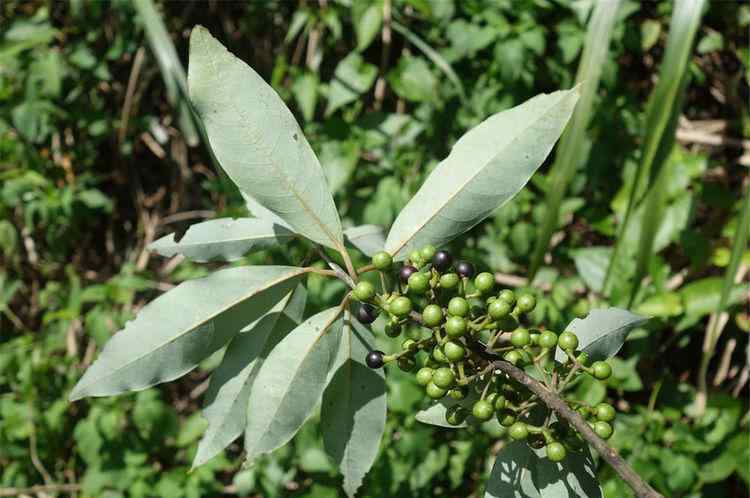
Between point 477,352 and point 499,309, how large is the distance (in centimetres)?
5

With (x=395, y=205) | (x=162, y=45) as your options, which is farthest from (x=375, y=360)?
(x=395, y=205)

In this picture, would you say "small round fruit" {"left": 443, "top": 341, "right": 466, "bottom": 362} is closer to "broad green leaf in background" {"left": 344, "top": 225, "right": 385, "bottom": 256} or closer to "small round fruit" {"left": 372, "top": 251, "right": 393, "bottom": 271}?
"small round fruit" {"left": 372, "top": 251, "right": 393, "bottom": 271}

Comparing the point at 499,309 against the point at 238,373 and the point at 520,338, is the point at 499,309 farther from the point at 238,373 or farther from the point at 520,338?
the point at 238,373

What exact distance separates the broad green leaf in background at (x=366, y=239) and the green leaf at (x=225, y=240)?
0.34 ft

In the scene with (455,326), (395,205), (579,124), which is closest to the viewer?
(455,326)

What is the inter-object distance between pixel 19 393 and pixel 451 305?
7.47 feet

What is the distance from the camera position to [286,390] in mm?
754

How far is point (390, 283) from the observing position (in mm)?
793

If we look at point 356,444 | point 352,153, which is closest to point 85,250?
point 352,153

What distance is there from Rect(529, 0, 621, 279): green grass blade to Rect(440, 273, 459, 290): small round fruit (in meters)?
0.67

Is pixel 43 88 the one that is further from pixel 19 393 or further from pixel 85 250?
pixel 19 393

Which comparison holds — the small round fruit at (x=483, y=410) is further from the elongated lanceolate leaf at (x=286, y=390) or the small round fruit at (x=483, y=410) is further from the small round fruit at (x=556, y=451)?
the elongated lanceolate leaf at (x=286, y=390)

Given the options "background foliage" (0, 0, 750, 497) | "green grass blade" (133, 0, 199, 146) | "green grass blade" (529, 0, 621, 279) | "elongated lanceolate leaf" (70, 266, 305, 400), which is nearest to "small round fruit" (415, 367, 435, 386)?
"elongated lanceolate leaf" (70, 266, 305, 400)

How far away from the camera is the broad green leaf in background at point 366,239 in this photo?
3.01ft
